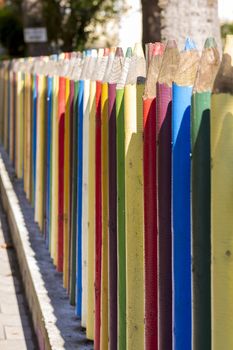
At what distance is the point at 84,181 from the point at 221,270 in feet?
7.92

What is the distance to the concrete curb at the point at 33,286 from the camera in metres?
4.90

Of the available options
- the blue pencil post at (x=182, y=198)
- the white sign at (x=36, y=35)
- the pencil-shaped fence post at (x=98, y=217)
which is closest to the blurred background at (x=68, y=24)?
the white sign at (x=36, y=35)

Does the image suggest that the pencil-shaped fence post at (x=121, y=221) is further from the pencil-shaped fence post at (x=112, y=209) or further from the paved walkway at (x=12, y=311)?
the paved walkway at (x=12, y=311)

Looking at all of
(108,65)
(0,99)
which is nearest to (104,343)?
(108,65)

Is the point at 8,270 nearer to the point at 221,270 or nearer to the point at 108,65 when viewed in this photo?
the point at 108,65

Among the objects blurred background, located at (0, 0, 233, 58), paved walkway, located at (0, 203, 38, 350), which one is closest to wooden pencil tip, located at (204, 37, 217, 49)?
paved walkway, located at (0, 203, 38, 350)

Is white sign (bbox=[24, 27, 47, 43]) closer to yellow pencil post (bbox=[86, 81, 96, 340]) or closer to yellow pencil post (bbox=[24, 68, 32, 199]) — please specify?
yellow pencil post (bbox=[24, 68, 32, 199])

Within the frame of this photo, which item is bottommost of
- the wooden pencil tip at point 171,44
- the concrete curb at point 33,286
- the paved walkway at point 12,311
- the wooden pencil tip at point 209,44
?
the paved walkway at point 12,311

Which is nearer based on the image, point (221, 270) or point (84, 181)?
point (221, 270)

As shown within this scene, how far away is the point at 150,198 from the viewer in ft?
12.1

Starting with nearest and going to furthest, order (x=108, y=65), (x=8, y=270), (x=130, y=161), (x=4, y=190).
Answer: (x=130, y=161), (x=108, y=65), (x=8, y=270), (x=4, y=190)

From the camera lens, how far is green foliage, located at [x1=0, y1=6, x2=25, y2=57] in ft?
95.9

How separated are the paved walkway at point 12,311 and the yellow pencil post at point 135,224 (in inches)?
70.6

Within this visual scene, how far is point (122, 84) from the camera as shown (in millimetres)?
4262
